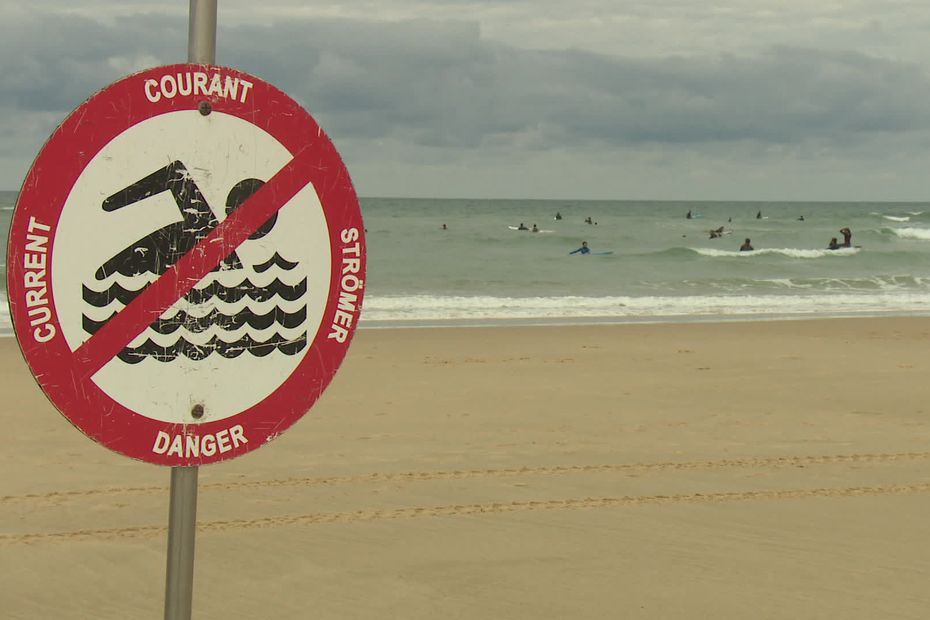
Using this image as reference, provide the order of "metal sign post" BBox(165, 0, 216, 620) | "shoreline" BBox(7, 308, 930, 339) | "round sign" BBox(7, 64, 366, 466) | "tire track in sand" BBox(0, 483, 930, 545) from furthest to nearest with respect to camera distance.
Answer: "shoreline" BBox(7, 308, 930, 339)
"tire track in sand" BBox(0, 483, 930, 545)
"metal sign post" BBox(165, 0, 216, 620)
"round sign" BBox(7, 64, 366, 466)

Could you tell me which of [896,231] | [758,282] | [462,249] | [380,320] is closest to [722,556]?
[380,320]

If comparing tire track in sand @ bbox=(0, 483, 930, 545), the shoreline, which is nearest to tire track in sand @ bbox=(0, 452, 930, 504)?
tire track in sand @ bbox=(0, 483, 930, 545)

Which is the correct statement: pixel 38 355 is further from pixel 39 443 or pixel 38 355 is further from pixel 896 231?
pixel 896 231

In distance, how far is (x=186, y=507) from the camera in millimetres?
1794

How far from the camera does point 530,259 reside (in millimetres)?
42594

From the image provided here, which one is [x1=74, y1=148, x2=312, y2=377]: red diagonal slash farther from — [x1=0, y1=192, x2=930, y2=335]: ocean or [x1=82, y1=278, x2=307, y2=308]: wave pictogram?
[x1=0, y1=192, x2=930, y2=335]: ocean

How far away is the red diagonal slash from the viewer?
1.63 metres

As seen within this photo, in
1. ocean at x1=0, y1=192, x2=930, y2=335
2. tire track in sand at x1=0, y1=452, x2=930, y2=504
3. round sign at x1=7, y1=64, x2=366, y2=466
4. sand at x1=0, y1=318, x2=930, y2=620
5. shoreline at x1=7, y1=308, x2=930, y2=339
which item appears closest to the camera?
round sign at x1=7, y1=64, x2=366, y2=466

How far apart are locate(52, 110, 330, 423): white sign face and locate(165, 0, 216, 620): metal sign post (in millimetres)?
107

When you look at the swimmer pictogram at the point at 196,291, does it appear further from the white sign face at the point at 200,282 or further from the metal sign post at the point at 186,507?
the metal sign post at the point at 186,507

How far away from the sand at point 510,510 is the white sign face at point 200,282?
3775 millimetres

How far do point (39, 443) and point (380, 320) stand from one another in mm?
12289

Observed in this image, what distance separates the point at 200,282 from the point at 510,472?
6604mm

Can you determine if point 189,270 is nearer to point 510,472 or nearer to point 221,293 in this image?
point 221,293
